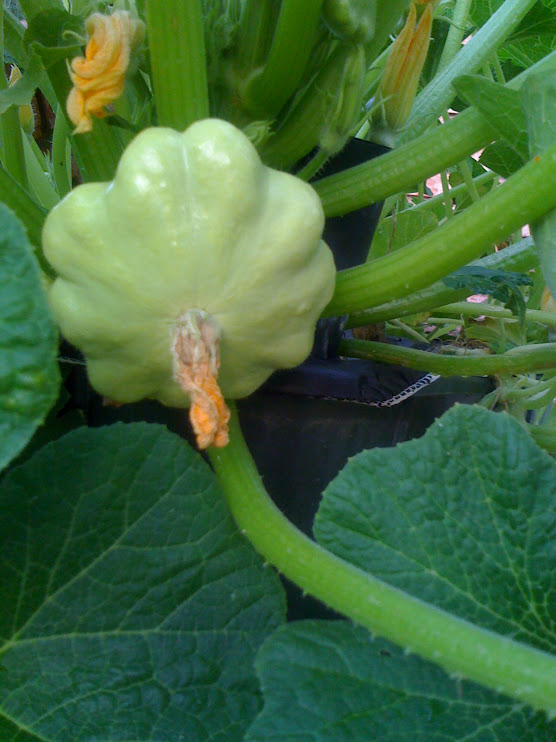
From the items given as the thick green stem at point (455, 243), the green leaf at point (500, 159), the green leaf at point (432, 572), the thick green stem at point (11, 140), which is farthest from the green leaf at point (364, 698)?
the green leaf at point (500, 159)

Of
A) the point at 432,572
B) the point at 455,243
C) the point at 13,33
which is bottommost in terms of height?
the point at 432,572

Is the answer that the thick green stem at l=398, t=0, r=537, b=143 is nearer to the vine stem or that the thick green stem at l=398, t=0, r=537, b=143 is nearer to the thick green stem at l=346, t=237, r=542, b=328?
the thick green stem at l=346, t=237, r=542, b=328

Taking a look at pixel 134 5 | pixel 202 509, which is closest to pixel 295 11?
pixel 134 5

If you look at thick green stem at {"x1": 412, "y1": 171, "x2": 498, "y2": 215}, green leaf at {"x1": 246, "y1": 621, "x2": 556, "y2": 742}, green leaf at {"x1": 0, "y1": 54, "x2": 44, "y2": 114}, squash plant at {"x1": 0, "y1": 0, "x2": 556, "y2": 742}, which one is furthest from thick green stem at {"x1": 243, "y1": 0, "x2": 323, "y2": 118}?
thick green stem at {"x1": 412, "y1": 171, "x2": 498, "y2": 215}

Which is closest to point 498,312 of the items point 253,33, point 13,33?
point 253,33

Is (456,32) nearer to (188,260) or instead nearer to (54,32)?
(54,32)

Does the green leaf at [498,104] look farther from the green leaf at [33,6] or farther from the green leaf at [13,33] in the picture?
the green leaf at [13,33]
